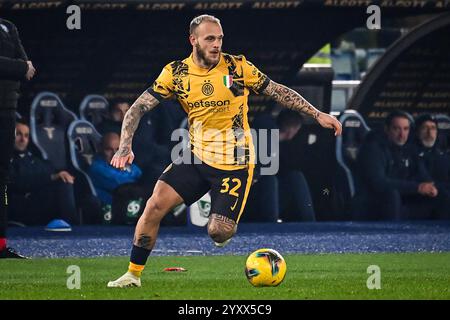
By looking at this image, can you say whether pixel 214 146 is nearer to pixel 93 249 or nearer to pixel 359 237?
pixel 93 249

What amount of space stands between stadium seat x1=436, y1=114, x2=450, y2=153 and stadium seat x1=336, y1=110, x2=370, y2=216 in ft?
4.08

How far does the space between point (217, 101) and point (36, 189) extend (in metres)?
8.48

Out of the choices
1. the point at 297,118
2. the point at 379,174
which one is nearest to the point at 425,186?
the point at 379,174

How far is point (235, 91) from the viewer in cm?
1315

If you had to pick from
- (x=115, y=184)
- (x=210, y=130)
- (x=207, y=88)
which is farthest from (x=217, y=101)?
(x=115, y=184)

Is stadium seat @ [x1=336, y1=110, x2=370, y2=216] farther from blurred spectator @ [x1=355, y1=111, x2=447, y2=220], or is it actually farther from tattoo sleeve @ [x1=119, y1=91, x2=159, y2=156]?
tattoo sleeve @ [x1=119, y1=91, x2=159, y2=156]

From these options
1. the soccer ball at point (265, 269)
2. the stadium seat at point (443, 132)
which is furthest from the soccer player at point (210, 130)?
the stadium seat at point (443, 132)

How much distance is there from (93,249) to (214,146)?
16.2 ft

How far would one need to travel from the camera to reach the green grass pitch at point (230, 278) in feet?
40.5

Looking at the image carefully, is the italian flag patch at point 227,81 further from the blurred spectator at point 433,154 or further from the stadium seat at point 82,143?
the blurred spectator at point 433,154

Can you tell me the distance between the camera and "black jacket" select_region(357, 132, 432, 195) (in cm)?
2217

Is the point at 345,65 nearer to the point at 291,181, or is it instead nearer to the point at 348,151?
the point at 348,151

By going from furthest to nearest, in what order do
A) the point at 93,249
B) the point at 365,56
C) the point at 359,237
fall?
1. the point at 365,56
2. the point at 359,237
3. the point at 93,249

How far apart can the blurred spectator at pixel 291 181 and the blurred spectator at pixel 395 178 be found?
1.01 metres
